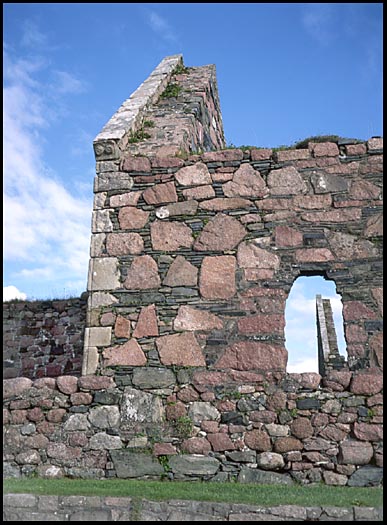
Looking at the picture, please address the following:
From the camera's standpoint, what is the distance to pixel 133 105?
9.27 metres

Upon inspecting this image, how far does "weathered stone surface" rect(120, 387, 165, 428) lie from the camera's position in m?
6.40

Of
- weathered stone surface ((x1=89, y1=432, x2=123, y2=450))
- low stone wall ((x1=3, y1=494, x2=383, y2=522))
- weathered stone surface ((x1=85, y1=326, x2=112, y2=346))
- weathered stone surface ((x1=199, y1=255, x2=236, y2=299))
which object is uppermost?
weathered stone surface ((x1=199, y1=255, x2=236, y2=299))

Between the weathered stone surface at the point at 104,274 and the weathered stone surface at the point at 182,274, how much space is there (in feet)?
2.39

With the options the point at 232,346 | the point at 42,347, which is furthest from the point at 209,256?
the point at 42,347

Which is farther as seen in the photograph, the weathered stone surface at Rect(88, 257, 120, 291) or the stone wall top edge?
the stone wall top edge

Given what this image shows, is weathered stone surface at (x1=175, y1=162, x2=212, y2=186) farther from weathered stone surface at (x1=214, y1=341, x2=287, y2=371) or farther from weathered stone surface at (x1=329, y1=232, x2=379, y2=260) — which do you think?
weathered stone surface at (x1=214, y1=341, x2=287, y2=371)

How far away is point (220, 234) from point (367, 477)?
11.4 ft

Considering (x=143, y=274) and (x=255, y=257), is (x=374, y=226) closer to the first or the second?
(x=255, y=257)

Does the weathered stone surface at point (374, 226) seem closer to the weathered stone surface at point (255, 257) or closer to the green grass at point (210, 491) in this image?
the weathered stone surface at point (255, 257)

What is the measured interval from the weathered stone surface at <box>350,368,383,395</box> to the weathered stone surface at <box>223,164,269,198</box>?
2722mm

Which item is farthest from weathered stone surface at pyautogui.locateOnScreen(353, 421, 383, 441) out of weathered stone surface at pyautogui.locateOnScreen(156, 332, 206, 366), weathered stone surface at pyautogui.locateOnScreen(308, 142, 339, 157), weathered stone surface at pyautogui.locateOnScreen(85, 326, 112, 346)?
weathered stone surface at pyautogui.locateOnScreen(308, 142, 339, 157)

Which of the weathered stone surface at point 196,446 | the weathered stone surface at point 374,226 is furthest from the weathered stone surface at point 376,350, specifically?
the weathered stone surface at point 196,446

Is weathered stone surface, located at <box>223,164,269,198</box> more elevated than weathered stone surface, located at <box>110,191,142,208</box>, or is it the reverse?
weathered stone surface, located at <box>223,164,269,198</box>

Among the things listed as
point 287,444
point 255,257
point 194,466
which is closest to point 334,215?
point 255,257
